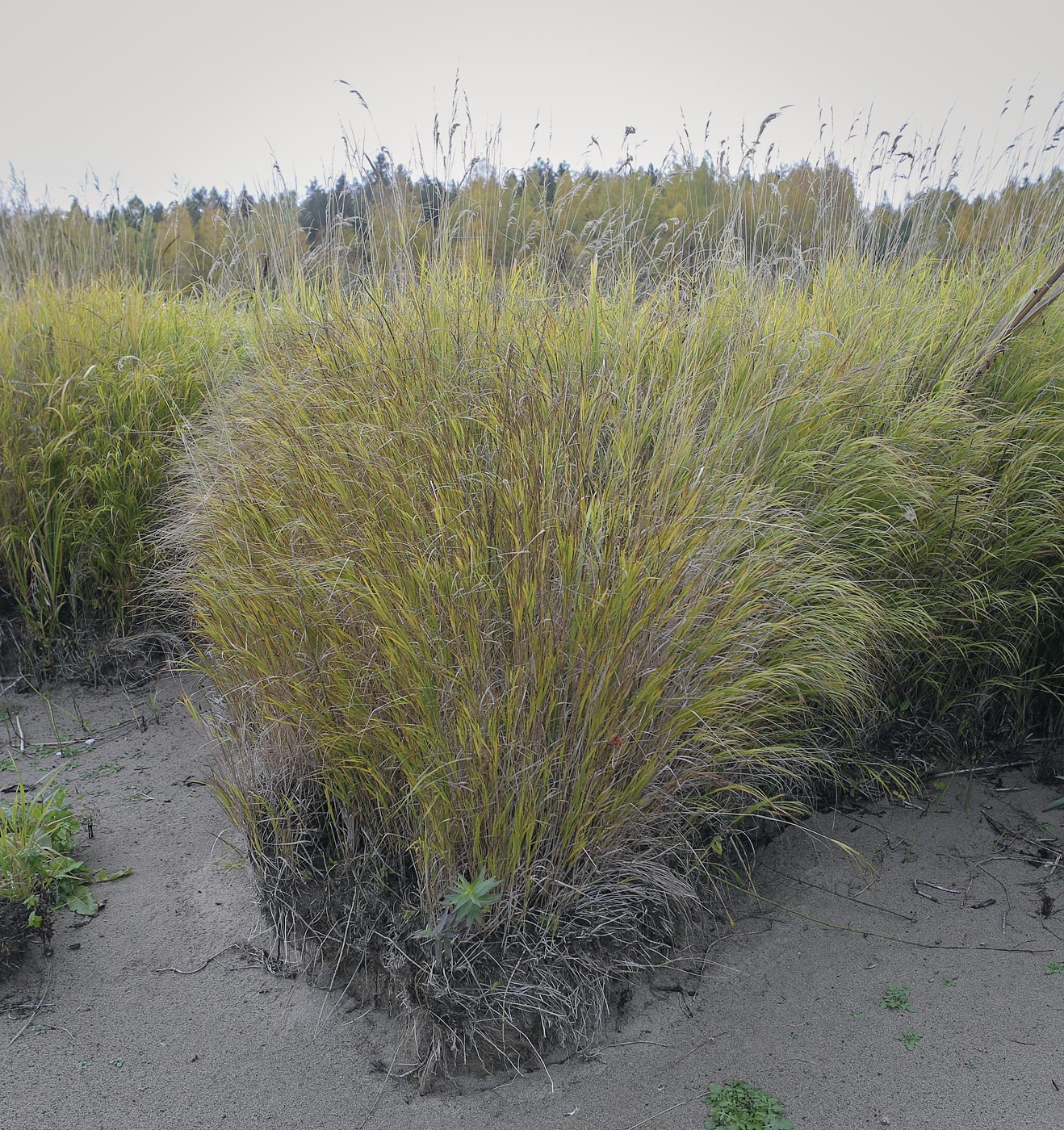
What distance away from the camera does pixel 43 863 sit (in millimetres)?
2486

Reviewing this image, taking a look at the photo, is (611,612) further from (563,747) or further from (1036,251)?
(1036,251)

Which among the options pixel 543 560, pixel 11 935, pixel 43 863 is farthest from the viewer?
pixel 43 863

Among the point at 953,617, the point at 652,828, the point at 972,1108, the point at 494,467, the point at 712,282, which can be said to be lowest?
the point at 972,1108

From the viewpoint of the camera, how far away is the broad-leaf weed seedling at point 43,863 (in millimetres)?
2371

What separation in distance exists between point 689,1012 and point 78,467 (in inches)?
124

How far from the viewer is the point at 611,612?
2.07 m

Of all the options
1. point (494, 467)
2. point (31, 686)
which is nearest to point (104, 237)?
point (31, 686)

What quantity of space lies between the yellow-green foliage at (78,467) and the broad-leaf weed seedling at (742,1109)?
2.91 m

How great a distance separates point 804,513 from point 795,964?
133 centimetres

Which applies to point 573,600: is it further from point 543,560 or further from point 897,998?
point 897,998

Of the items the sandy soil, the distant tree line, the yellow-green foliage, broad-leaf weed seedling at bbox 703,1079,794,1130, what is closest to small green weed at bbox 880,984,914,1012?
the sandy soil

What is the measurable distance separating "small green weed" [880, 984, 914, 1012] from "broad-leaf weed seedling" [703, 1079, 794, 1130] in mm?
438

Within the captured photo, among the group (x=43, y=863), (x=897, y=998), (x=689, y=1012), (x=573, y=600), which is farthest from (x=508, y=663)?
A: (x=43, y=863)

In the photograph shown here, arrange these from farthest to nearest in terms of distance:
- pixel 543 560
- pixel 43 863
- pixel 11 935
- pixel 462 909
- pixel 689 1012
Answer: pixel 43 863, pixel 11 935, pixel 689 1012, pixel 543 560, pixel 462 909
